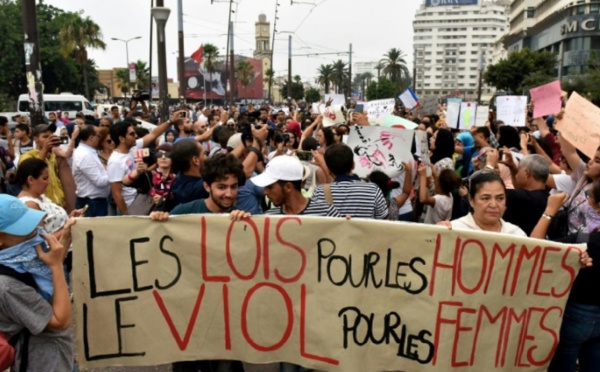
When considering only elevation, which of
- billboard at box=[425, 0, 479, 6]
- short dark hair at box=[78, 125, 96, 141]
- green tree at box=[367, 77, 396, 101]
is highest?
billboard at box=[425, 0, 479, 6]

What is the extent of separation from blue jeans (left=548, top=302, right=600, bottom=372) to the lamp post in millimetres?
10718

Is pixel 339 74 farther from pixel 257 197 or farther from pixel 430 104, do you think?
pixel 257 197

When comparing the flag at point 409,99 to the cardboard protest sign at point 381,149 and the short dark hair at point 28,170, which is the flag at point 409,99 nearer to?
the cardboard protest sign at point 381,149

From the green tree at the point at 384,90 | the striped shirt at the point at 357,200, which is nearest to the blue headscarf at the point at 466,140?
Answer: the striped shirt at the point at 357,200

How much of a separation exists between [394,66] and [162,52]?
84.2m

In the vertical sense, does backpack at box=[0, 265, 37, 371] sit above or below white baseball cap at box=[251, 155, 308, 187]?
below

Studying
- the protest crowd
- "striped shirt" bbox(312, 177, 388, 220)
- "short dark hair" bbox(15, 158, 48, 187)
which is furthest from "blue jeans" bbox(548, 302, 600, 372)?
"short dark hair" bbox(15, 158, 48, 187)

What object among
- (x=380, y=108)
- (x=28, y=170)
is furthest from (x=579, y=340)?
(x=380, y=108)

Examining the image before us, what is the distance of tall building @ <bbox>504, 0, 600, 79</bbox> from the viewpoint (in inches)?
2045

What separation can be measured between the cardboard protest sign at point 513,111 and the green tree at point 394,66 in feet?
280

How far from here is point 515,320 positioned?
292cm

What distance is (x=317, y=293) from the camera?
304 centimetres

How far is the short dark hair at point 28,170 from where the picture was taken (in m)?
3.90

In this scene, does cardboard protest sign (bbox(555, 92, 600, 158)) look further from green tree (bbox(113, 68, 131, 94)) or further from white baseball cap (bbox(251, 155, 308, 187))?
green tree (bbox(113, 68, 131, 94))
